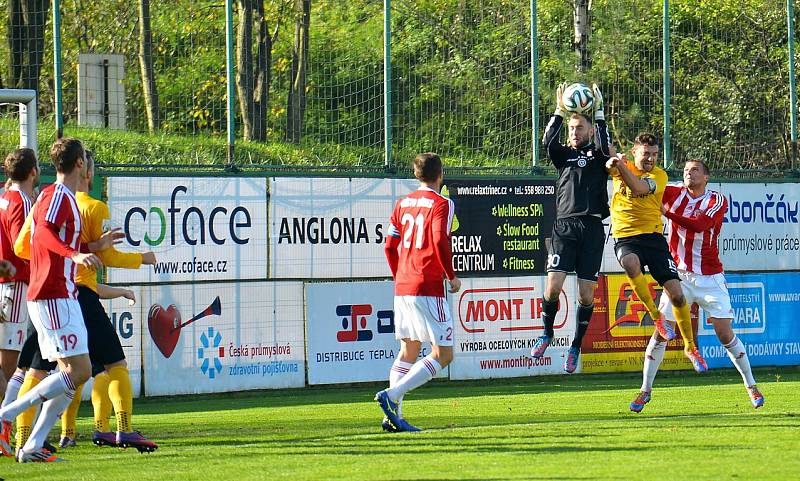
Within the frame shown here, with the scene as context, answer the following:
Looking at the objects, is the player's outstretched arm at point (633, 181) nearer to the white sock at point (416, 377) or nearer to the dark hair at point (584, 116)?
the dark hair at point (584, 116)

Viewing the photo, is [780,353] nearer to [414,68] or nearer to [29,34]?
[414,68]

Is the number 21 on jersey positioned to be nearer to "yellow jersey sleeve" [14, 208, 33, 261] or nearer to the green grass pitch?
the green grass pitch

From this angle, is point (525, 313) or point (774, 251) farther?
point (774, 251)

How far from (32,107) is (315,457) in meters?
5.22

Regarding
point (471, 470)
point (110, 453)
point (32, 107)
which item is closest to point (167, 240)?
point (32, 107)

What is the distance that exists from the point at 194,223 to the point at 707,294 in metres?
6.55

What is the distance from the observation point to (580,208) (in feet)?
39.6

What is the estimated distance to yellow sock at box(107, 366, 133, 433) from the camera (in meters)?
9.34

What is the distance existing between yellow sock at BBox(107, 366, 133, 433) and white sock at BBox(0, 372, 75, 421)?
21.2 inches

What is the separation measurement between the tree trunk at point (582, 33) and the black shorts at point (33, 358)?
11.2 meters

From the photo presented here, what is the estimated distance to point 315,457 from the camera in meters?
9.02

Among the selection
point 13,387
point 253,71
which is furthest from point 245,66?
point 13,387

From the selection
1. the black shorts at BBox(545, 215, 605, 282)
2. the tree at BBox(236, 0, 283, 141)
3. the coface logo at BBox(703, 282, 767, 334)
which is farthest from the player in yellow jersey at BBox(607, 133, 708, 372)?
the coface logo at BBox(703, 282, 767, 334)

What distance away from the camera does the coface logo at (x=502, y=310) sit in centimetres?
1745
